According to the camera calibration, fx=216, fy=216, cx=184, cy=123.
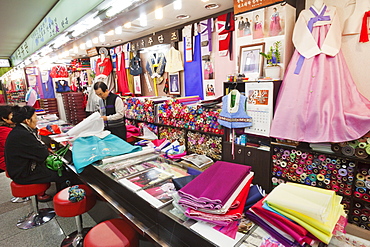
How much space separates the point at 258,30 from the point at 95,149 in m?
2.63

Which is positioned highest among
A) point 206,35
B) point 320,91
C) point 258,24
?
point 206,35

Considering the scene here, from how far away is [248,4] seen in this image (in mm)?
3002

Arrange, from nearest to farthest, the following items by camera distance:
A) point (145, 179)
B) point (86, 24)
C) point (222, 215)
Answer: point (222, 215) < point (145, 179) < point (86, 24)

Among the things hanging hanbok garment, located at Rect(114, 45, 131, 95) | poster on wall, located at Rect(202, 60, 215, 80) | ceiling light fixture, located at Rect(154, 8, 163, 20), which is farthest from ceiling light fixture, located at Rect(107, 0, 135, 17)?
hanging hanbok garment, located at Rect(114, 45, 131, 95)

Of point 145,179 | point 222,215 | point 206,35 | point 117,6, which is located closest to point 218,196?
point 222,215

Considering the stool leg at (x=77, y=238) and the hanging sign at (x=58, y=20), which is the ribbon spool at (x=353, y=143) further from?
the hanging sign at (x=58, y=20)

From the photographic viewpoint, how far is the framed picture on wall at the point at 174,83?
4.87 metres

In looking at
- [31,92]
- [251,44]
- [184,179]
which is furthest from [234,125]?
[31,92]

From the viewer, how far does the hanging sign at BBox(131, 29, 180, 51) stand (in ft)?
14.9

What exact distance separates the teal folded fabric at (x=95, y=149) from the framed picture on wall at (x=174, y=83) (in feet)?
8.04

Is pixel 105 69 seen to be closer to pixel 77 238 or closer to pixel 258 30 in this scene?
pixel 258 30

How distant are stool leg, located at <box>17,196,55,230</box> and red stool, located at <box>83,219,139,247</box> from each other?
2.07m

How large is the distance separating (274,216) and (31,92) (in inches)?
358

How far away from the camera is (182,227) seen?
3.90 feet
